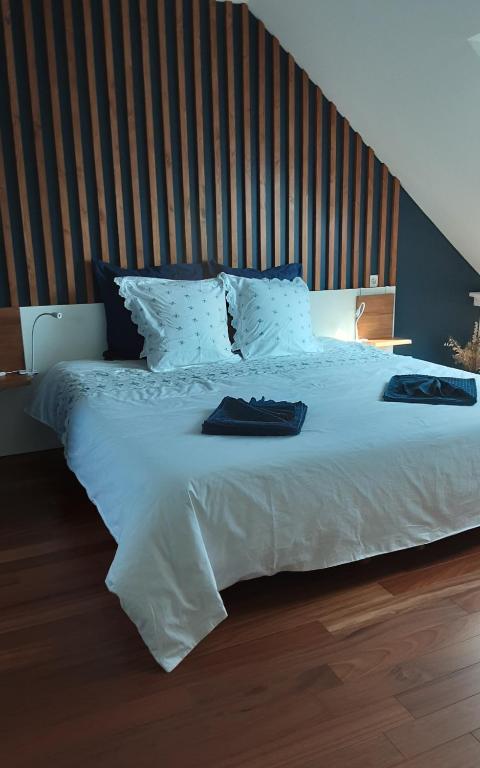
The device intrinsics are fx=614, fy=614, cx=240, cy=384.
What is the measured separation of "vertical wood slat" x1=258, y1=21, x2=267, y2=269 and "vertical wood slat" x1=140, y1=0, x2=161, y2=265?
2.30 feet

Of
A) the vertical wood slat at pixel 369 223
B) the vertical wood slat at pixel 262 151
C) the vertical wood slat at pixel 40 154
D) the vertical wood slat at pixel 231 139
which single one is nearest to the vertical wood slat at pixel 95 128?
the vertical wood slat at pixel 40 154

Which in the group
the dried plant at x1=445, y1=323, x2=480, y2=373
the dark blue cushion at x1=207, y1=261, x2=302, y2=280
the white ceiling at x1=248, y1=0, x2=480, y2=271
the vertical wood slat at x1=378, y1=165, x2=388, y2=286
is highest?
the white ceiling at x1=248, y1=0, x2=480, y2=271

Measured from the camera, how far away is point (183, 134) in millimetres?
3703

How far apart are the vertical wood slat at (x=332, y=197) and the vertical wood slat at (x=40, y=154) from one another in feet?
6.14

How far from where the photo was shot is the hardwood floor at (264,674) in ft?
4.92

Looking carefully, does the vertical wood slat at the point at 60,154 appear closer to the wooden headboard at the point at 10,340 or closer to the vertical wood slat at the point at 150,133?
the wooden headboard at the point at 10,340

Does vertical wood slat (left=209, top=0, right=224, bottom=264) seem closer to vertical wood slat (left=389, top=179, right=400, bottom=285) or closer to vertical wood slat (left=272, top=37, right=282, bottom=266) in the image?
vertical wood slat (left=272, top=37, right=282, bottom=266)


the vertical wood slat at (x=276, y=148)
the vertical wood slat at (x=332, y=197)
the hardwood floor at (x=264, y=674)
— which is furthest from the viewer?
the vertical wood slat at (x=332, y=197)

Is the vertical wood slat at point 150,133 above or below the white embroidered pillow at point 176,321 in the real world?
above

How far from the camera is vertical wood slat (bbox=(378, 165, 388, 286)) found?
4.36 meters

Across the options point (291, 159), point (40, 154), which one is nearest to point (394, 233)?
point (291, 159)

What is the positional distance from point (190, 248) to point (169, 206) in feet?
0.92

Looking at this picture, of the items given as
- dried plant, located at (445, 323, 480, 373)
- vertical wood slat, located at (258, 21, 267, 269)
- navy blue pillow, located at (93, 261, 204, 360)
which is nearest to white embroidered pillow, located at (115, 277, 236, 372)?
navy blue pillow, located at (93, 261, 204, 360)

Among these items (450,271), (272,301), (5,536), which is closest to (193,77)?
(272,301)
